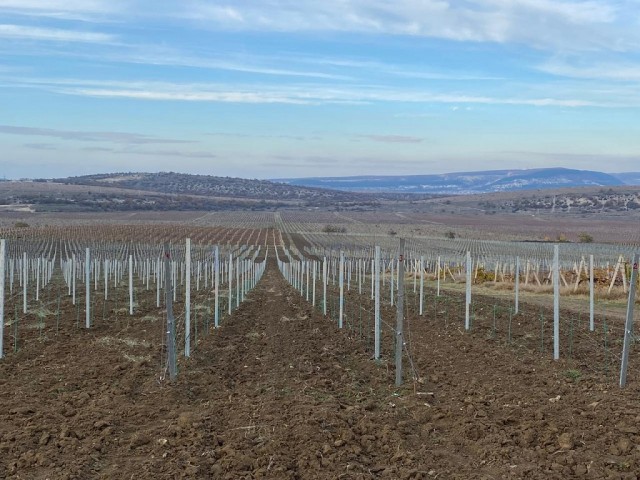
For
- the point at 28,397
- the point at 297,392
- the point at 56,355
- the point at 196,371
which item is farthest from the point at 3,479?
the point at 56,355

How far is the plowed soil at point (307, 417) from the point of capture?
5570 mm

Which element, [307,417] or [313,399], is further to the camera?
[313,399]

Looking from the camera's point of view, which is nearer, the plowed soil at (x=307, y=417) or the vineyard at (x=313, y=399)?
the plowed soil at (x=307, y=417)

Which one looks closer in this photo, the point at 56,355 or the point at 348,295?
the point at 56,355

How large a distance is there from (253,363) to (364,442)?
4.25m

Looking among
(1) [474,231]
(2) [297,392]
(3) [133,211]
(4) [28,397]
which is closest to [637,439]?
(2) [297,392]

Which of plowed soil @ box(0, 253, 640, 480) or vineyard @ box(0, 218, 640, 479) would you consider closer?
plowed soil @ box(0, 253, 640, 480)

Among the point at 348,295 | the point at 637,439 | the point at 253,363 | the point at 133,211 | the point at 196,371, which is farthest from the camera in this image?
the point at 133,211

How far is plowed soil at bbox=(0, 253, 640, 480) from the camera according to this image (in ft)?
18.3

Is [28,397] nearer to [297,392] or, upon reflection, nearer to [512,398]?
[297,392]

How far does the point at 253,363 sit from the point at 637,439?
5495 mm

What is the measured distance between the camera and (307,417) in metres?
6.83

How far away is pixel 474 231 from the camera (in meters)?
86.8

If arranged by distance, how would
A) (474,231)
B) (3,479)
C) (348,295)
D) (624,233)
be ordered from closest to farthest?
1. (3,479)
2. (348,295)
3. (624,233)
4. (474,231)
